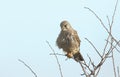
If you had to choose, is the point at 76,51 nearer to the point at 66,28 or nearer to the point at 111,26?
the point at 66,28

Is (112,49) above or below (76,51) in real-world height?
above

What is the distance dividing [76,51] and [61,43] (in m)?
0.37

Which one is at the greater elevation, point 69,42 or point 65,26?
point 65,26

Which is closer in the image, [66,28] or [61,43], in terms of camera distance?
[61,43]

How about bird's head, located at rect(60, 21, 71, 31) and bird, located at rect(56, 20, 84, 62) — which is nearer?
bird, located at rect(56, 20, 84, 62)

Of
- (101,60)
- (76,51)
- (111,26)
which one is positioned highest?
(111,26)

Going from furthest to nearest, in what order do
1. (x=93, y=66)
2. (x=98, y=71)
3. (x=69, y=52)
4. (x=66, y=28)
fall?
(x=66, y=28), (x=69, y=52), (x=93, y=66), (x=98, y=71)

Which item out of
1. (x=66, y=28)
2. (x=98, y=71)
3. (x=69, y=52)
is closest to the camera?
(x=98, y=71)

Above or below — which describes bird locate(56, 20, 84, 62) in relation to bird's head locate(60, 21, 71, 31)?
below

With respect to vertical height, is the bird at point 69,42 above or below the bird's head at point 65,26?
below

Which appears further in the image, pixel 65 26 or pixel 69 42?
pixel 65 26

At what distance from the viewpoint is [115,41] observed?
4.05 m

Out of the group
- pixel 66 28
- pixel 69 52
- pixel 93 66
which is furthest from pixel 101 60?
pixel 66 28

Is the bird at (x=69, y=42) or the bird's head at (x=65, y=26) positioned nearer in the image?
the bird at (x=69, y=42)
